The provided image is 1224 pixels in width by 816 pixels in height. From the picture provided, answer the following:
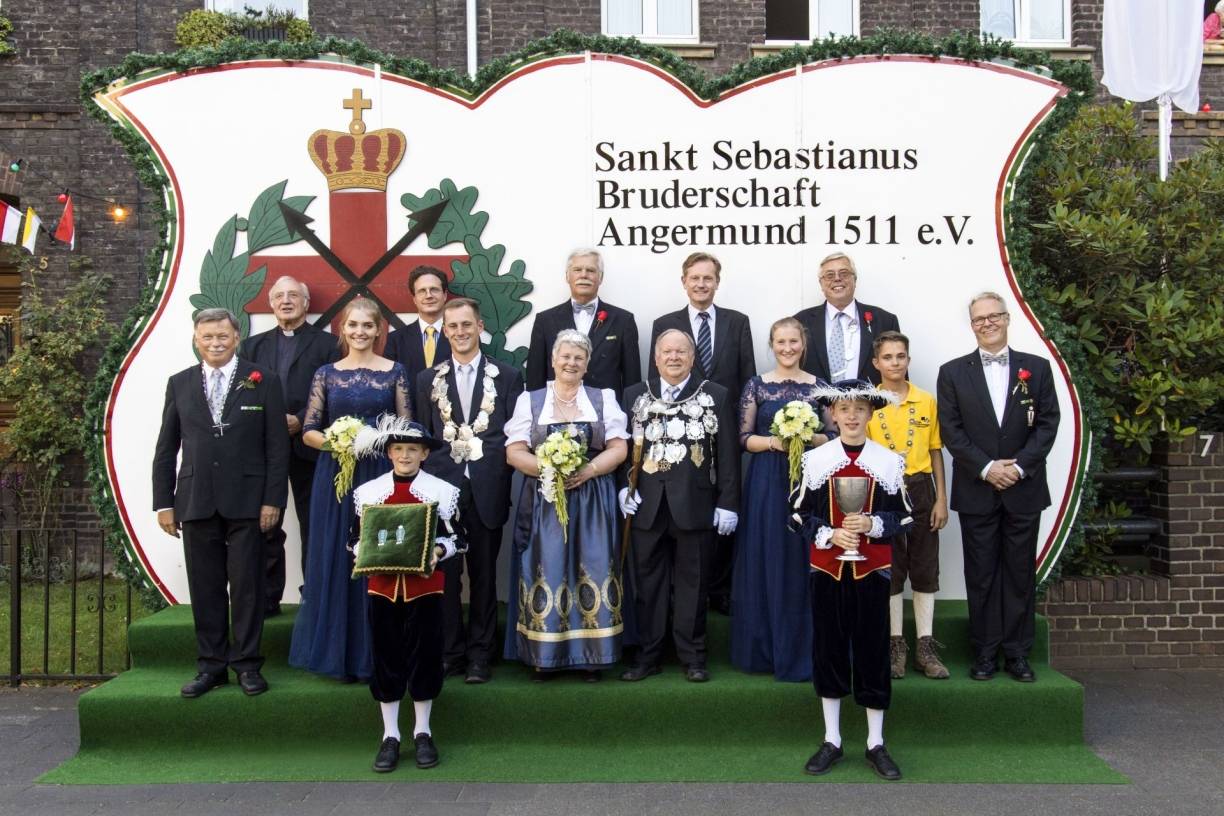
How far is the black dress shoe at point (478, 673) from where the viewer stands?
511 centimetres

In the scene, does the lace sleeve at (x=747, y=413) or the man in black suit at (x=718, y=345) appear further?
the man in black suit at (x=718, y=345)

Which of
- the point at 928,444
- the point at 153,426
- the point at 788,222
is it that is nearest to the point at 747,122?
the point at 788,222

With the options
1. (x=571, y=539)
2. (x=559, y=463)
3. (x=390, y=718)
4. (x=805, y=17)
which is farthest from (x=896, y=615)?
(x=805, y=17)

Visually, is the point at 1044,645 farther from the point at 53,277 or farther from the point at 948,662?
the point at 53,277

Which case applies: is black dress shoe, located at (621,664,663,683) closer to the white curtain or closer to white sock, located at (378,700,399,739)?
white sock, located at (378,700,399,739)

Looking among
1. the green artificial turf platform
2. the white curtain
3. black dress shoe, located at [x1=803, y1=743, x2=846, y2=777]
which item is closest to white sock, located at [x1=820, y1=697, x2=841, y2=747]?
black dress shoe, located at [x1=803, y1=743, x2=846, y2=777]

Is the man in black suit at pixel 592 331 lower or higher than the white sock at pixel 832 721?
higher

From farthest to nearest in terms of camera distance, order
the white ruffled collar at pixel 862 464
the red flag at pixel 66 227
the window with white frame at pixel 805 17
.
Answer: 1. the window with white frame at pixel 805 17
2. the red flag at pixel 66 227
3. the white ruffled collar at pixel 862 464

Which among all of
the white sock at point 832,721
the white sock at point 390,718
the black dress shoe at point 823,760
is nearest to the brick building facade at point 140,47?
the white sock at point 390,718

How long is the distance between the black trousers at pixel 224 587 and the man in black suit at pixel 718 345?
2.28m

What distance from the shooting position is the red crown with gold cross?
6250mm

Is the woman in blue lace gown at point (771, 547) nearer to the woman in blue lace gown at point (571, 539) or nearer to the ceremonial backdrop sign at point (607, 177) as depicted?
the woman in blue lace gown at point (571, 539)

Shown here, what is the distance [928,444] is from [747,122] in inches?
89.3

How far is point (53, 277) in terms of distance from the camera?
34.9 feet
